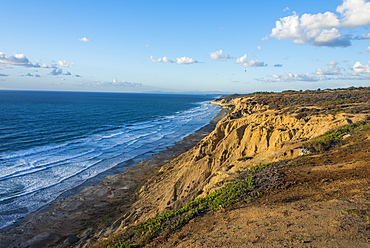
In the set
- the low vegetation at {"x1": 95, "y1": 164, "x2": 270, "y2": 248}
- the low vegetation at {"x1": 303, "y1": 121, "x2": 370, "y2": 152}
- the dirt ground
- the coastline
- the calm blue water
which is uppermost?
the low vegetation at {"x1": 303, "y1": 121, "x2": 370, "y2": 152}

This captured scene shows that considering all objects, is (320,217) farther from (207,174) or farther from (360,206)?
(207,174)

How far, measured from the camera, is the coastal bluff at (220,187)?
966 cm

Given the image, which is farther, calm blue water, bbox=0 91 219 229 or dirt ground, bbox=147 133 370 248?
calm blue water, bbox=0 91 219 229

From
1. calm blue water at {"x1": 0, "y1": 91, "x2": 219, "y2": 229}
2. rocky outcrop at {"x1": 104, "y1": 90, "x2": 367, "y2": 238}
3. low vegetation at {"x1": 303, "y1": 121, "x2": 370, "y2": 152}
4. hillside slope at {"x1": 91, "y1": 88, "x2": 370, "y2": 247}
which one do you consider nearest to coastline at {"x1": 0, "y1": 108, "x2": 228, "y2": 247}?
calm blue water at {"x1": 0, "y1": 91, "x2": 219, "y2": 229}

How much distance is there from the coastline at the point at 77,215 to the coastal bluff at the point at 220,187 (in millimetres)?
75

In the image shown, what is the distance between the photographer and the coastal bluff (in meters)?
9.66

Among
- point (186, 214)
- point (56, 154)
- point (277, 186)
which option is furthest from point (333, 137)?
point (56, 154)

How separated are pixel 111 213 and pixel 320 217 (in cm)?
1701

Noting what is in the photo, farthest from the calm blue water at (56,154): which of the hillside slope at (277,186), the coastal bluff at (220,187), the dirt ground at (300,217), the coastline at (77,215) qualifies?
the dirt ground at (300,217)

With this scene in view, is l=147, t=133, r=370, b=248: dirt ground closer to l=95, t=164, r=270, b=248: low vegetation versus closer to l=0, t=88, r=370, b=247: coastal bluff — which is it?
l=0, t=88, r=370, b=247: coastal bluff

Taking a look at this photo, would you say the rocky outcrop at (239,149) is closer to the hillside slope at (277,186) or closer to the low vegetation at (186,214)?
→ the hillside slope at (277,186)

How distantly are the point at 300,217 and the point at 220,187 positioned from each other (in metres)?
5.40

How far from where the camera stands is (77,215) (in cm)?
2195

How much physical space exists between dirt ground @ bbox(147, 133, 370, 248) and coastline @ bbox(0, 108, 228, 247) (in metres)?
12.2
